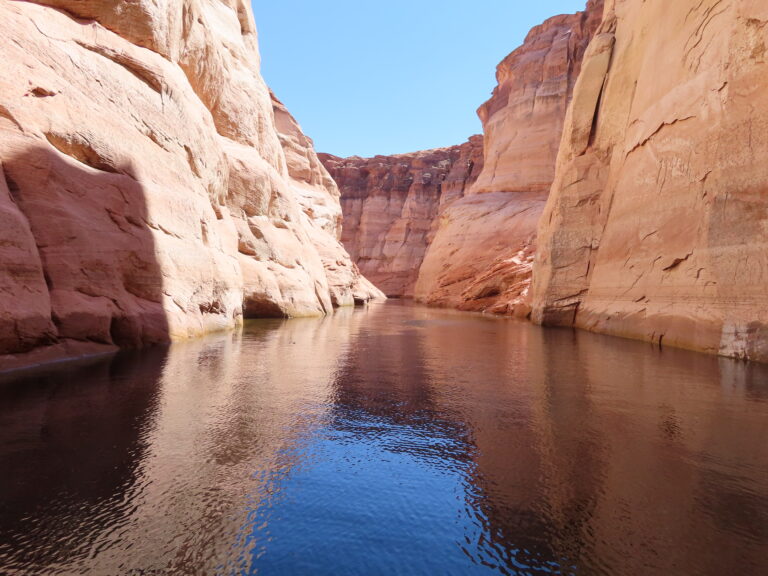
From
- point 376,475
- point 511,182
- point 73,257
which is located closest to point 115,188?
point 73,257

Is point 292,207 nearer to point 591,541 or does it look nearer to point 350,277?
point 350,277

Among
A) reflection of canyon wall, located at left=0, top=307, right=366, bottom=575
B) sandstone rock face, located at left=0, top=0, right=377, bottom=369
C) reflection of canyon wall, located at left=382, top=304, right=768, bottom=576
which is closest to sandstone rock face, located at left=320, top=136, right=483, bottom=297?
sandstone rock face, located at left=0, top=0, right=377, bottom=369

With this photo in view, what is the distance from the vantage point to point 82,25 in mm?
9641

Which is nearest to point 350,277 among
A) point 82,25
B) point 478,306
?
point 478,306

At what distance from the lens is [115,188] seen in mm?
8617

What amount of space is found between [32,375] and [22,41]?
606cm

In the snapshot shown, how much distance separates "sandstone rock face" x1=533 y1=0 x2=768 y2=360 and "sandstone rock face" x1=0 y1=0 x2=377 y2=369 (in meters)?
10.8

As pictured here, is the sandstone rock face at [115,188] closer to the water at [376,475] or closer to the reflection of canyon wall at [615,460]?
the water at [376,475]

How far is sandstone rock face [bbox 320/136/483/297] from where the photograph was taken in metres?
57.5

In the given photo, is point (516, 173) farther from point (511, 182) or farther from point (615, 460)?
point (615, 460)

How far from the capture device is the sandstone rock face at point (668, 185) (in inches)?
330

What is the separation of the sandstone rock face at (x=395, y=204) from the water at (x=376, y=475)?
4885 centimetres

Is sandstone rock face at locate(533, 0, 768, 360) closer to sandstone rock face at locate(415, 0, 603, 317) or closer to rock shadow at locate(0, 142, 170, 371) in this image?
sandstone rock face at locate(415, 0, 603, 317)

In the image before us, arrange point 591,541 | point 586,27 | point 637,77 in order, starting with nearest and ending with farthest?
point 591,541 → point 637,77 → point 586,27
